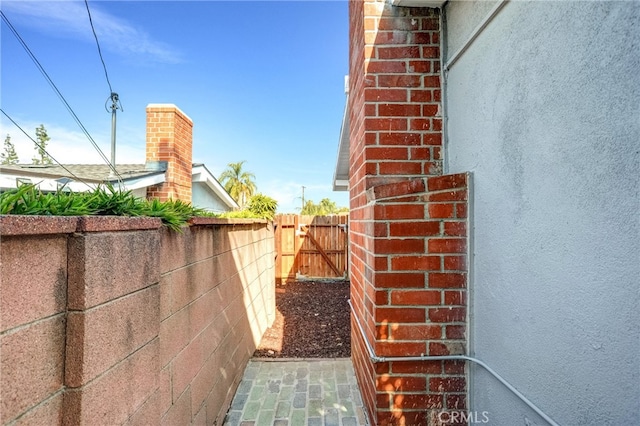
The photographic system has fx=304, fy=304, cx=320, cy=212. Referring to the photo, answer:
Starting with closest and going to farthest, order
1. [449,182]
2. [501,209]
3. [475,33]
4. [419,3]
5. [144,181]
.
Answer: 1. [501,209]
2. [475,33]
3. [449,182]
4. [419,3]
5. [144,181]

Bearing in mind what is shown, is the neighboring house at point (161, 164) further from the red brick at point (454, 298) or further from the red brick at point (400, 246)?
the red brick at point (454, 298)

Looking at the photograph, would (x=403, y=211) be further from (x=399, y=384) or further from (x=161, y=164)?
(x=161, y=164)

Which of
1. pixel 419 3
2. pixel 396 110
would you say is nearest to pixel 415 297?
pixel 396 110

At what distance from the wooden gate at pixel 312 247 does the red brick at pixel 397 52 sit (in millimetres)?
7538

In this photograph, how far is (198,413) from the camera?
2070 mm

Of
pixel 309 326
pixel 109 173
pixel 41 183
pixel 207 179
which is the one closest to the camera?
pixel 41 183

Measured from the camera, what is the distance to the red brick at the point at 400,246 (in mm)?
1886

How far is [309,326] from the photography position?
520cm

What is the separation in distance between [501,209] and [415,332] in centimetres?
89

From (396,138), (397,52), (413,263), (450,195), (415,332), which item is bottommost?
(415,332)

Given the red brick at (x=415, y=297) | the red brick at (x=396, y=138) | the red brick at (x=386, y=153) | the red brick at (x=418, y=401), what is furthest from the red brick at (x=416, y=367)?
the red brick at (x=396, y=138)

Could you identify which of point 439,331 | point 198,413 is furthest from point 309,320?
point 439,331

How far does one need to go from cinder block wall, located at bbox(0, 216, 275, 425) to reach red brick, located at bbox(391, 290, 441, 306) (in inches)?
52.1

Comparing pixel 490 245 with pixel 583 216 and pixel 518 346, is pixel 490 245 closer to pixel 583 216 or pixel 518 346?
pixel 518 346
